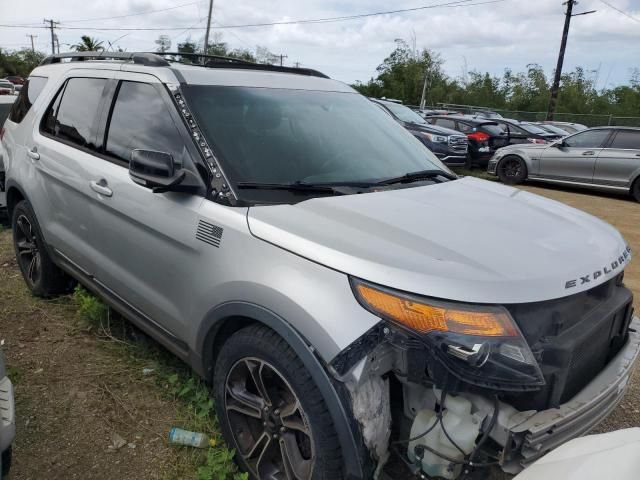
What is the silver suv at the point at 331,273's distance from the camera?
1843 mm

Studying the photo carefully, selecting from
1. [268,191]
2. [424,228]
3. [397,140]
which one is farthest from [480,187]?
[268,191]

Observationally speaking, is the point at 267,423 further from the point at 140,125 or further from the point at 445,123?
the point at 445,123

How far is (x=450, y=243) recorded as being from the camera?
6.85ft

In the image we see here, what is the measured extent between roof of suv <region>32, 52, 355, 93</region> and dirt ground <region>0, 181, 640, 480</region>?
1.79m

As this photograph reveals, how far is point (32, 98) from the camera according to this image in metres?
4.26

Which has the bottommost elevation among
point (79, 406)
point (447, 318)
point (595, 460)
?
point (79, 406)

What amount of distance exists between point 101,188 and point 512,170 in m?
11.2

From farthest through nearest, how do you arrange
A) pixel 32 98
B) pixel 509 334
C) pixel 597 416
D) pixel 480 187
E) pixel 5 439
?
1. pixel 32 98
2. pixel 480 187
3. pixel 597 416
4. pixel 5 439
5. pixel 509 334

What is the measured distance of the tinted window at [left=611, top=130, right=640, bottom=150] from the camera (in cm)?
1091

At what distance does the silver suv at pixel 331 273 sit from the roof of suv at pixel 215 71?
2 cm

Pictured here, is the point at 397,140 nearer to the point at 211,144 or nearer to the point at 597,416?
the point at 211,144

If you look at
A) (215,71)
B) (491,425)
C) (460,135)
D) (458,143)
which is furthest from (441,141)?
(491,425)

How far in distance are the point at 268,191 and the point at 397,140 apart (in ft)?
4.03

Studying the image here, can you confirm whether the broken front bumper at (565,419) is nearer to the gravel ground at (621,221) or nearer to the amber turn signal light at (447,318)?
the amber turn signal light at (447,318)
